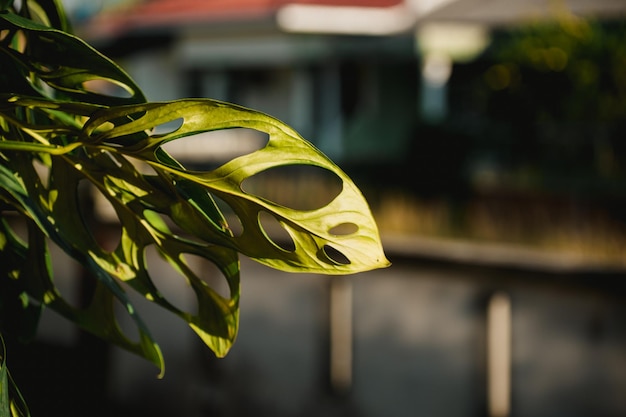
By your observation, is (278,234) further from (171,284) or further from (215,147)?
(215,147)

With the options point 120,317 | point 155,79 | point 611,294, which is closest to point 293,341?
point 120,317

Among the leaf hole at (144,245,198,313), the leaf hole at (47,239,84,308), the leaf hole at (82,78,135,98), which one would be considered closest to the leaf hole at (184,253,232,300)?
the leaf hole at (144,245,198,313)

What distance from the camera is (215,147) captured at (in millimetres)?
15828

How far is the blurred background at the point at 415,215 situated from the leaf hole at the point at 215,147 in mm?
65

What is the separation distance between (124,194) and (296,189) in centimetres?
1031

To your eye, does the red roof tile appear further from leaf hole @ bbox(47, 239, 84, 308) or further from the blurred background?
leaf hole @ bbox(47, 239, 84, 308)

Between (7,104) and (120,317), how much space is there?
5338 mm

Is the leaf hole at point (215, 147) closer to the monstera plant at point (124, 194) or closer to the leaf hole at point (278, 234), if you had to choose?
the leaf hole at point (278, 234)

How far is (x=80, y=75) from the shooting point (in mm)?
1124

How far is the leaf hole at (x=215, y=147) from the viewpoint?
14.6 m

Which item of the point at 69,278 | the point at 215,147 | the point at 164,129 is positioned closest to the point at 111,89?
the point at 215,147

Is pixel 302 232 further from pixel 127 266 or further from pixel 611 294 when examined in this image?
pixel 611 294

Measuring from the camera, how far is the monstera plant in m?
1.02

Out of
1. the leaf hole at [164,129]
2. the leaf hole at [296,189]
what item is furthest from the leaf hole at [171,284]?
the leaf hole at [296,189]
